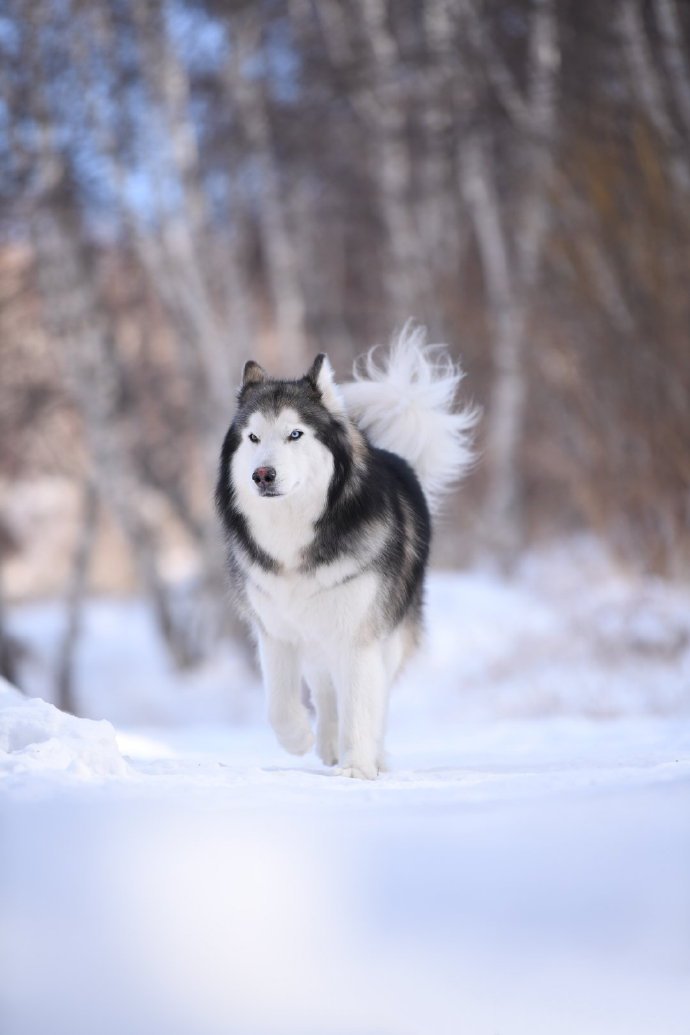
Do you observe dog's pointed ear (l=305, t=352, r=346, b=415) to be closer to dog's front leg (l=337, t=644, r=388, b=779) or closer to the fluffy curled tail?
the fluffy curled tail

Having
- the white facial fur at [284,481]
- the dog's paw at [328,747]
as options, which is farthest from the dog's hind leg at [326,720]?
the white facial fur at [284,481]

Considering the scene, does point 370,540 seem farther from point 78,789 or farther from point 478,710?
point 478,710

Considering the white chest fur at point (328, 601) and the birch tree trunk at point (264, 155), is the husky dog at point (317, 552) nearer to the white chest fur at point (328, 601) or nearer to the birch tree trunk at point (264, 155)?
the white chest fur at point (328, 601)

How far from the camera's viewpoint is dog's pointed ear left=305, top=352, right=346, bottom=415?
171 inches

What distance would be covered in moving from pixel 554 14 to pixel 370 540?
9550 mm

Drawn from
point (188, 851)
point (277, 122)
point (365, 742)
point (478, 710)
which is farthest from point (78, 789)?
point (277, 122)

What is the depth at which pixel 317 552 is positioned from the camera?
13.9 feet

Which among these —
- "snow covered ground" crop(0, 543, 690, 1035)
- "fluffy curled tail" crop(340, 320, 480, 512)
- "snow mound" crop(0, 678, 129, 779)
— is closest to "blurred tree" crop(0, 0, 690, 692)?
"fluffy curled tail" crop(340, 320, 480, 512)

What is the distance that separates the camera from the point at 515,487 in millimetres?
15953

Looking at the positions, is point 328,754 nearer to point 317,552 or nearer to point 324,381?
point 317,552

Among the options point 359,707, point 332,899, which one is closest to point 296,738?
point 359,707

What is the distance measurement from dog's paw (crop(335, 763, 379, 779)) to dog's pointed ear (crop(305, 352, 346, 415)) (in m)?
1.14

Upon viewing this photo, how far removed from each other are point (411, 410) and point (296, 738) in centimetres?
136

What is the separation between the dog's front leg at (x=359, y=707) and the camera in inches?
166
